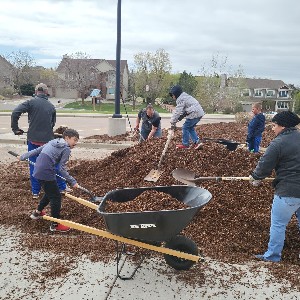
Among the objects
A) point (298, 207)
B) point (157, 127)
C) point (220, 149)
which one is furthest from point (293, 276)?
point (157, 127)

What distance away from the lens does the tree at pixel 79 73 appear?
50719 millimetres

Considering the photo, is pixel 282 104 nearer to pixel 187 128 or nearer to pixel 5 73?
pixel 5 73

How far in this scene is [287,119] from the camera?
401cm

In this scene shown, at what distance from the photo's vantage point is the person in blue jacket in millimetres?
8414

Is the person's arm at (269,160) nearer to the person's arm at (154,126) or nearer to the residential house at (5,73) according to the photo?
the person's arm at (154,126)

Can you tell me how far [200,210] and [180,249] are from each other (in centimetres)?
104

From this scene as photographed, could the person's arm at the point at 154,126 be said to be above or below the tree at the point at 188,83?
below

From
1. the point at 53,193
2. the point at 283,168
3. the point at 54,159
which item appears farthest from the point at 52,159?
the point at 283,168

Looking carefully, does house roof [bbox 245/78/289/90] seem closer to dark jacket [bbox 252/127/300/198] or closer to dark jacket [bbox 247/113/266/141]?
dark jacket [bbox 247/113/266/141]

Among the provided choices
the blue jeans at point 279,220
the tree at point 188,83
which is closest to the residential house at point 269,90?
the tree at point 188,83

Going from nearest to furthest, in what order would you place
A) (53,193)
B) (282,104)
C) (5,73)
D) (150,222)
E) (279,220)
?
(150,222)
(279,220)
(53,193)
(5,73)
(282,104)

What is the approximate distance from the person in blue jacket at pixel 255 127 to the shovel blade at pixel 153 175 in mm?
3090

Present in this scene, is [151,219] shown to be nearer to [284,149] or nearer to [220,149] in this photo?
[284,149]

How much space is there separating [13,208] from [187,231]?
272 centimetres
